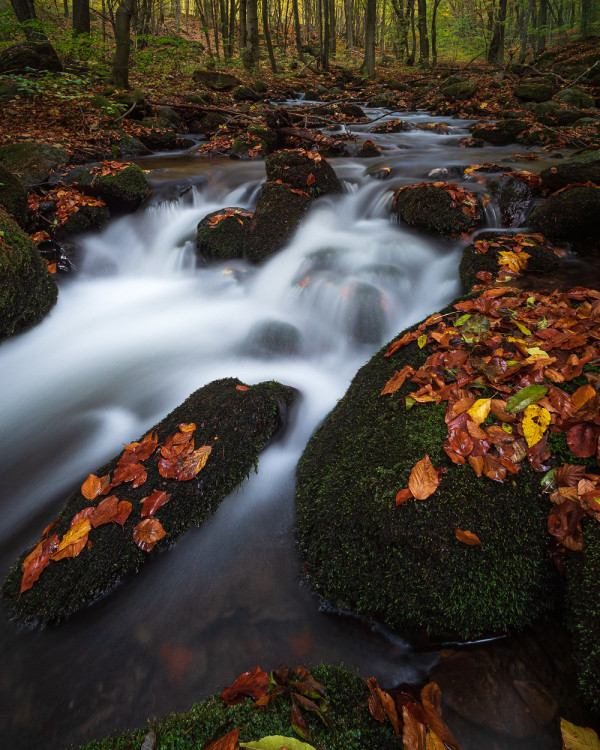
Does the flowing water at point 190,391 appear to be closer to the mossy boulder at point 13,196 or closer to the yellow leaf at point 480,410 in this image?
the mossy boulder at point 13,196

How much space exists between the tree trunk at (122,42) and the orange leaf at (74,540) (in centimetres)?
1465

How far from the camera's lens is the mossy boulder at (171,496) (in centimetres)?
236

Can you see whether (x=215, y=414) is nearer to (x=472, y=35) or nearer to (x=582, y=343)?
(x=582, y=343)

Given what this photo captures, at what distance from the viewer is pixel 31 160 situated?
767 centimetres

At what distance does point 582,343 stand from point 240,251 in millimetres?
5306

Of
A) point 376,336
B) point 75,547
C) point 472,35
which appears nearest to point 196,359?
point 376,336

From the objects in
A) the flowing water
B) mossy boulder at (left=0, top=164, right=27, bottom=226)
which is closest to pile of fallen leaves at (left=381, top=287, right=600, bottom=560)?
the flowing water

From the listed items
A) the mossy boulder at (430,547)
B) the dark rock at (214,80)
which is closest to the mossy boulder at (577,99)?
the dark rock at (214,80)

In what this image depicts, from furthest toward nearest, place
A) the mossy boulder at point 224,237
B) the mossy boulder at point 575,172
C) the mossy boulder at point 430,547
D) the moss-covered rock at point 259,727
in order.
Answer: the mossy boulder at point 224,237 < the mossy boulder at point 575,172 < the mossy boulder at point 430,547 < the moss-covered rock at point 259,727

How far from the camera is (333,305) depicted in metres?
5.40

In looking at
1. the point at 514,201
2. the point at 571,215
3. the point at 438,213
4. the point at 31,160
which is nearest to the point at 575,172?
the point at 514,201

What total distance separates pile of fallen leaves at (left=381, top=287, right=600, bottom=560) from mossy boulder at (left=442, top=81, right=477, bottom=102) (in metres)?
16.2

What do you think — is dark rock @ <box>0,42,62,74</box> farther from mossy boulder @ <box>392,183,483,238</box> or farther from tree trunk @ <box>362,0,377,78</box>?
tree trunk @ <box>362,0,377,78</box>

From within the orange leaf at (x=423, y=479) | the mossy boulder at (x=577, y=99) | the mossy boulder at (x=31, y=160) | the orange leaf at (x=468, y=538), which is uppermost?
the mossy boulder at (x=577, y=99)
